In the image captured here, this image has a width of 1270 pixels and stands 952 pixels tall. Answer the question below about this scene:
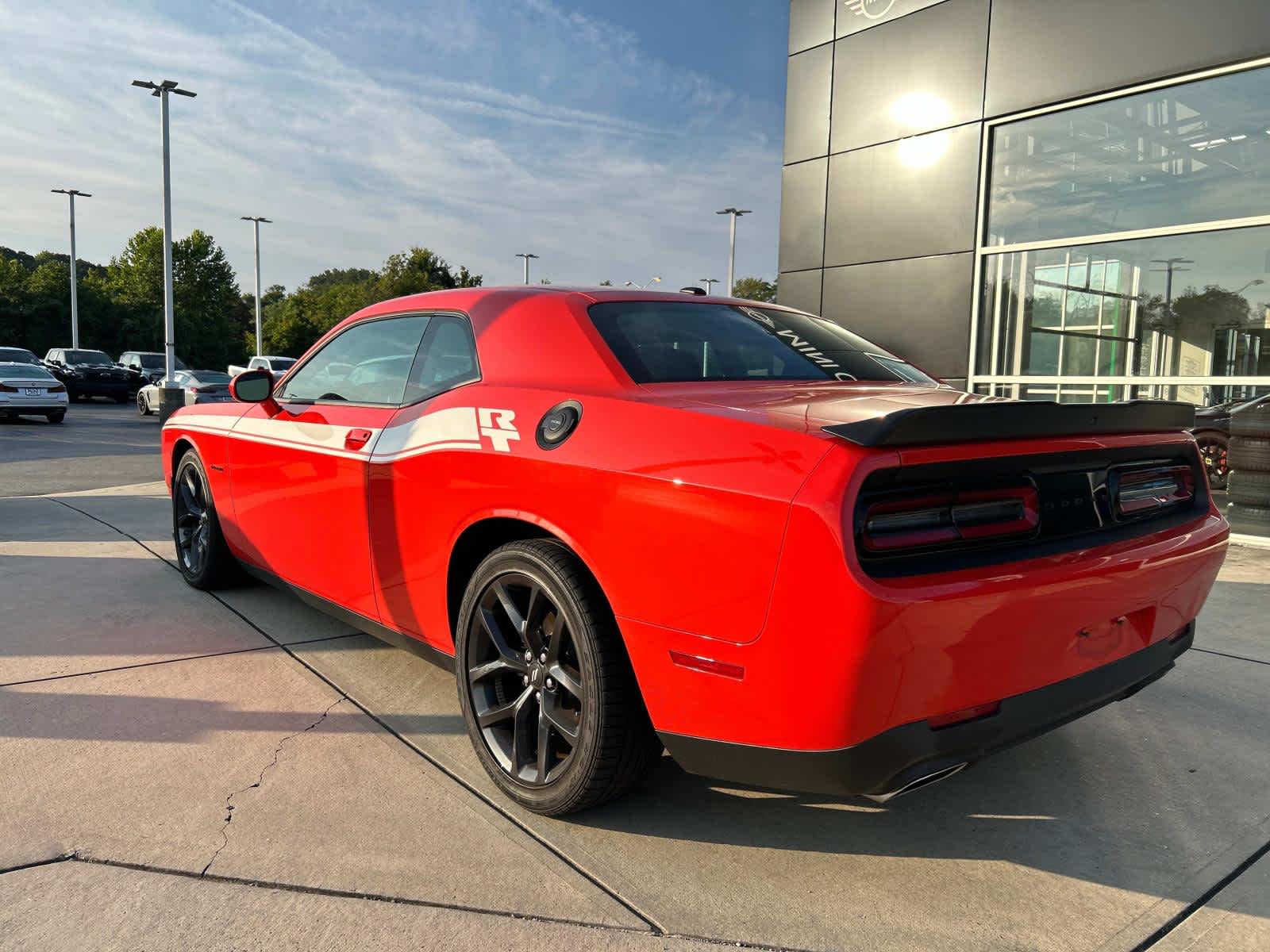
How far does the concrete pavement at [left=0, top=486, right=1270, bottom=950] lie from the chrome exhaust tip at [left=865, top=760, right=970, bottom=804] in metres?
0.32

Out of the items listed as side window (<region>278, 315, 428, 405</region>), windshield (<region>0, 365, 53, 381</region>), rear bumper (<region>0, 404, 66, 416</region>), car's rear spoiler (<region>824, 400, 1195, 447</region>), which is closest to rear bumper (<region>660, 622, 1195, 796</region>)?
car's rear spoiler (<region>824, 400, 1195, 447</region>)

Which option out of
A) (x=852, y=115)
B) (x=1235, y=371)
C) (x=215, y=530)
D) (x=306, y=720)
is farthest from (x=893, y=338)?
(x=306, y=720)

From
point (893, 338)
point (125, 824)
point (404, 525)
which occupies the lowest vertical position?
point (125, 824)

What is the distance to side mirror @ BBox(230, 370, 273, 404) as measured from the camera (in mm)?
3805

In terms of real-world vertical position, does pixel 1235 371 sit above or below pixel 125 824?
above

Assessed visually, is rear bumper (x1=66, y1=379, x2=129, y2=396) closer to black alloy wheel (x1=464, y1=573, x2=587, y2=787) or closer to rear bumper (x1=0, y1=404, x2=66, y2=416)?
rear bumper (x1=0, y1=404, x2=66, y2=416)

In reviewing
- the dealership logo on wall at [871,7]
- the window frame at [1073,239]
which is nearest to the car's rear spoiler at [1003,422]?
the window frame at [1073,239]

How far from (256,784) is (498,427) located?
1.23 m

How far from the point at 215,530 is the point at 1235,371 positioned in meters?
8.02

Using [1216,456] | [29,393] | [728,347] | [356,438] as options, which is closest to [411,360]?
[356,438]

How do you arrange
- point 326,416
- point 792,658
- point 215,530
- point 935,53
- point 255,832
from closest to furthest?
point 792,658, point 255,832, point 326,416, point 215,530, point 935,53

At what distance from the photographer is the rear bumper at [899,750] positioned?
1.89m

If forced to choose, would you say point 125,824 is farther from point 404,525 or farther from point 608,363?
point 608,363

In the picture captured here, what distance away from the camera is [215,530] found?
449 centimetres
